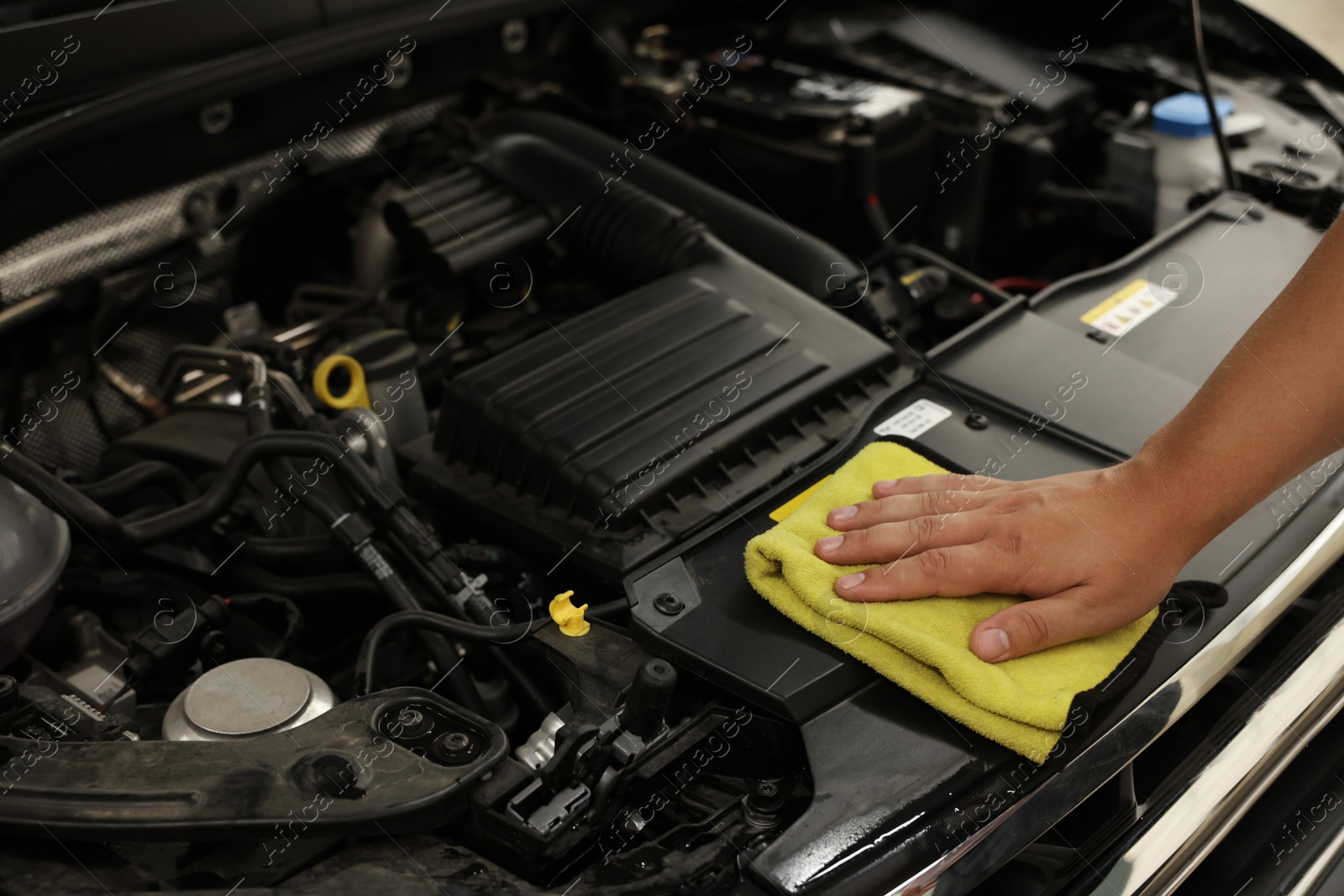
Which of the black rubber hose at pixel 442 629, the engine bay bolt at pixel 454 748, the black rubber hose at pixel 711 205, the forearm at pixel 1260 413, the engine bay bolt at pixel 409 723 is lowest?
the engine bay bolt at pixel 454 748

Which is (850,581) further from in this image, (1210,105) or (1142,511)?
(1210,105)

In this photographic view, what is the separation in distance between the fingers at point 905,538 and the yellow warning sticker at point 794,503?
5.2 inches

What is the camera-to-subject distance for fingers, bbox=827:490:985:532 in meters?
1.02

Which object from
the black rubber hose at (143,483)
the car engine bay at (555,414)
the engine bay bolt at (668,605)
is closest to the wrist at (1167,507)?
the car engine bay at (555,414)

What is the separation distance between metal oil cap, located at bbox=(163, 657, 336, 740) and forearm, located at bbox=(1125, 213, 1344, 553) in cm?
79

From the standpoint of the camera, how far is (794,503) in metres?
1.18

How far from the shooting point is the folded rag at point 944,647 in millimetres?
908

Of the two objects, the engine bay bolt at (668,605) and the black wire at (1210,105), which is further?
the black wire at (1210,105)

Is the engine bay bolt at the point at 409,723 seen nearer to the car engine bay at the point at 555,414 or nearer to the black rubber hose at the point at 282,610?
the car engine bay at the point at 555,414

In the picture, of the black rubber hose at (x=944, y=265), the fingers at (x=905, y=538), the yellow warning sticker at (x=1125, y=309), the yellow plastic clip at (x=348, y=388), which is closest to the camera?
the fingers at (x=905, y=538)

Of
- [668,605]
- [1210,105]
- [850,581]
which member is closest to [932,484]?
[850,581]

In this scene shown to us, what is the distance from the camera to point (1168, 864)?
3.44 ft

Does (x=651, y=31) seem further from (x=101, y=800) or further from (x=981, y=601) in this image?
(x=101, y=800)

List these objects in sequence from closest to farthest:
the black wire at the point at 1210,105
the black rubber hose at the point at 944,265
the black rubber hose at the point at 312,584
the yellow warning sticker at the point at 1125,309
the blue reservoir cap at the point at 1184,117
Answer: the black rubber hose at the point at 312,584
the yellow warning sticker at the point at 1125,309
the black rubber hose at the point at 944,265
the black wire at the point at 1210,105
the blue reservoir cap at the point at 1184,117
